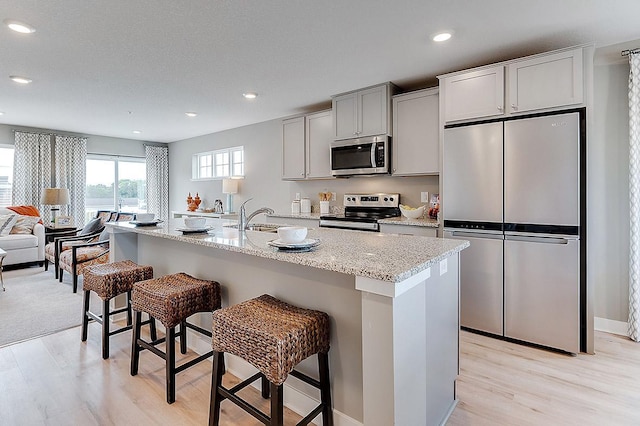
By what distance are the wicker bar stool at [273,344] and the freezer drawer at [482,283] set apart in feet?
6.02

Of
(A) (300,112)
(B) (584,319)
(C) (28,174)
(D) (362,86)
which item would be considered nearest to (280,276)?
(B) (584,319)

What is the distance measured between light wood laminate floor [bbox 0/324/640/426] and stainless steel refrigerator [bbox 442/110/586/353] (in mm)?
248

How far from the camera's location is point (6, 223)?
16.2ft

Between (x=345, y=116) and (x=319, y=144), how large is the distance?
0.57 meters

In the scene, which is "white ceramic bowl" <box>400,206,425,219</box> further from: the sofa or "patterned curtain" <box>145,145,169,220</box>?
"patterned curtain" <box>145,145,169,220</box>

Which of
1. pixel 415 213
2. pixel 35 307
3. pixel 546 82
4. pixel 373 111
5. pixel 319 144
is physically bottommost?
pixel 35 307

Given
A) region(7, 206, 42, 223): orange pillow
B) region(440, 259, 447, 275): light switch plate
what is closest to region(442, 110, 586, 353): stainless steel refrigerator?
region(440, 259, 447, 275): light switch plate

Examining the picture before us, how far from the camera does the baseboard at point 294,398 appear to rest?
1614 millimetres

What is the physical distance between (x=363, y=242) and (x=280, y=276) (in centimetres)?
51

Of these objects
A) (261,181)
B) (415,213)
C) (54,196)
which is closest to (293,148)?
(261,181)

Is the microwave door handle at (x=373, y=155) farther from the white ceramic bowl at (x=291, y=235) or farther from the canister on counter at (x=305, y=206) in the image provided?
the white ceramic bowl at (x=291, y=235)

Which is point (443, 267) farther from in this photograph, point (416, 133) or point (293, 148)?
point (293, 148)

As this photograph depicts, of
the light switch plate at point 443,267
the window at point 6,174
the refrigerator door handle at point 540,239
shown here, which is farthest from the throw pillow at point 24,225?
the refrigerator door handle at point 540,239

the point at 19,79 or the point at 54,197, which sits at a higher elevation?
the point at 19,79
